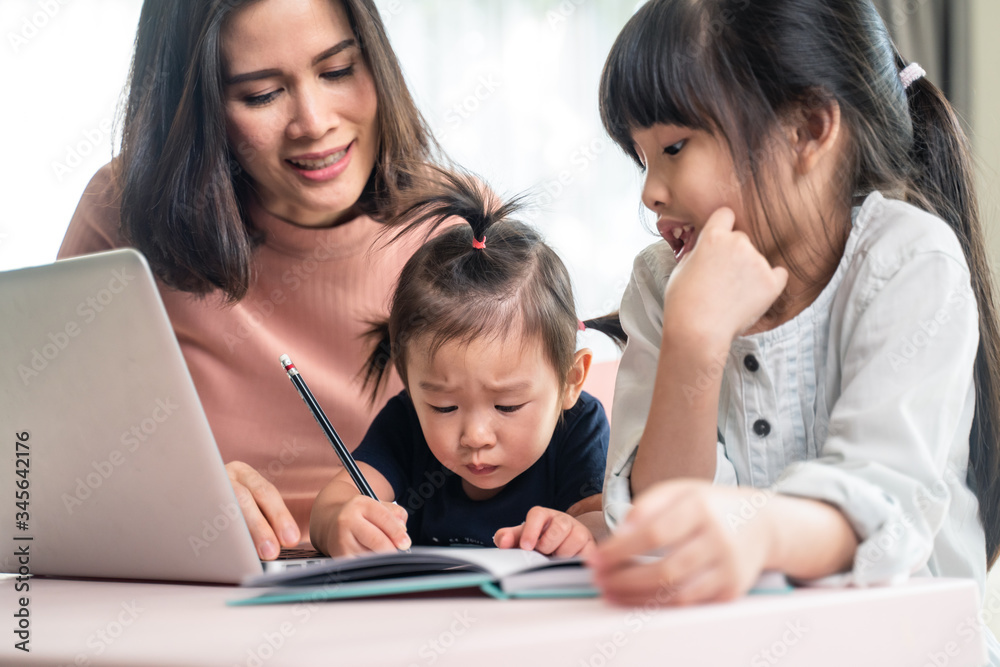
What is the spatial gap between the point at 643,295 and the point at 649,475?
242 mm

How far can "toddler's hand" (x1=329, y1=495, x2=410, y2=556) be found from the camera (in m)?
0.82

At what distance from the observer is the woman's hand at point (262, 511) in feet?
2.82

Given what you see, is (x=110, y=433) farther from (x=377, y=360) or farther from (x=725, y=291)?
(x=377, y=360)

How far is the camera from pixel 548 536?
0.79 metres

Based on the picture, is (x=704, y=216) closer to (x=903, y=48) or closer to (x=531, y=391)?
(x=531, y=391)

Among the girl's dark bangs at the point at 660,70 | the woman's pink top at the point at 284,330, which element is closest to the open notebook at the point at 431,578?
the girl's dark bangs at the point at 660,70

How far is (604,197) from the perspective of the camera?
11.6ft

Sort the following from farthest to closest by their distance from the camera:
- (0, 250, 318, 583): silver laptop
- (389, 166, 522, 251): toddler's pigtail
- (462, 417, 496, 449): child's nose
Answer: (389, 166, 522, 251): toddler's pigtail < (462, 417, 496, 449): child's nose < (0, 250, 318, 583): silver laptop

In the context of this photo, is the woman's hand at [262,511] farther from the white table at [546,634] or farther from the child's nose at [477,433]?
the white table at [546,634]

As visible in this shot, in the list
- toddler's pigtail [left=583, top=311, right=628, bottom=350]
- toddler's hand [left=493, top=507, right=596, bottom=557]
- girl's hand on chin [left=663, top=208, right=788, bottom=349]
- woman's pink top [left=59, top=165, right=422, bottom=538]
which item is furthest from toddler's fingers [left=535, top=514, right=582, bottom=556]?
woman's pink top [left=59, top=165, right=422, bottom=538]

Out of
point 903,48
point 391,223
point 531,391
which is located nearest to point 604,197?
point 903,48

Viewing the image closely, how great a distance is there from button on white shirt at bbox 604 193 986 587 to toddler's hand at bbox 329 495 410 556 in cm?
22

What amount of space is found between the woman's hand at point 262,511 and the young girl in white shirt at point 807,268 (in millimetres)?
360

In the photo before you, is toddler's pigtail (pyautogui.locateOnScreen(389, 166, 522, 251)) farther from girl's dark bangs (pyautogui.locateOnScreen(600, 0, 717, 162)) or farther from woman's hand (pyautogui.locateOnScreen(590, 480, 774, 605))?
woman's hand (pyautogui.locateOnScreen(590, 480, 774, 605))
